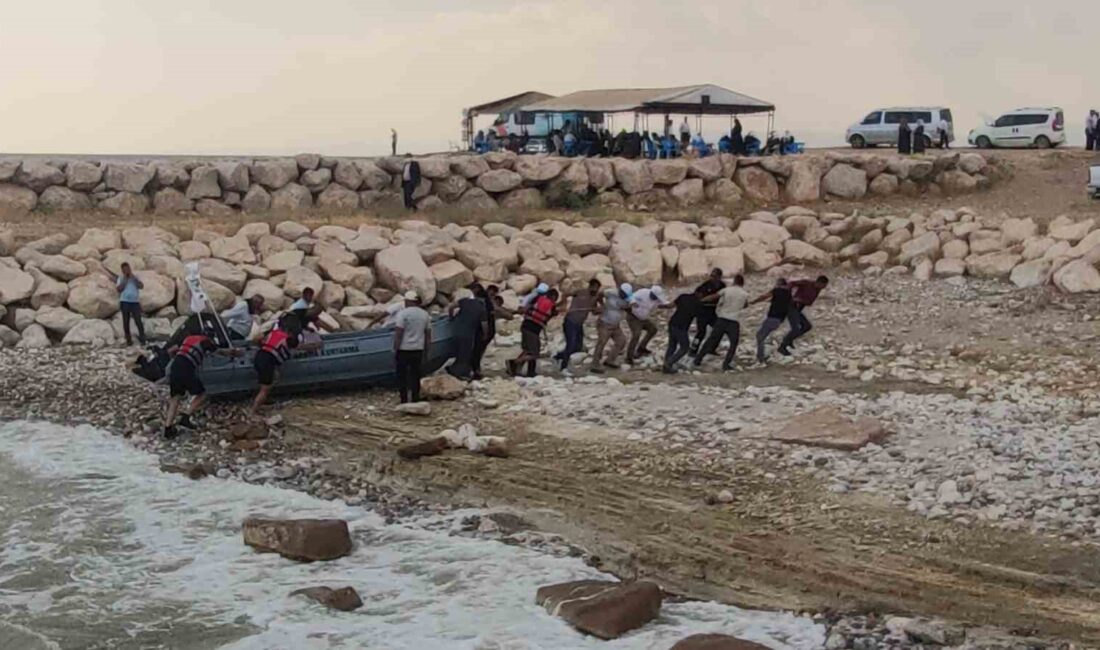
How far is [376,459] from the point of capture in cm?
1392

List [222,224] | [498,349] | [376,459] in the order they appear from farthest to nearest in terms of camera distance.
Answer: [222,224] → [498,349] → [376,459]

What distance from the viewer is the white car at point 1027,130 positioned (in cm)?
3484

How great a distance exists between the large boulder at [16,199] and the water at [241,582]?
1520cm

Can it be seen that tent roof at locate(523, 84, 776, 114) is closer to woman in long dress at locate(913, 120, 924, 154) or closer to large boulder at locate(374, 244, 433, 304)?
woman in long dress at locate(913, 120, 924, 154)

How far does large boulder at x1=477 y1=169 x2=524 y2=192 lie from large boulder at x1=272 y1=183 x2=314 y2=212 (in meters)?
4.13

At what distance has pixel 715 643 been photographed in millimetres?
8945

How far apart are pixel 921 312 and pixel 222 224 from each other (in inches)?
558

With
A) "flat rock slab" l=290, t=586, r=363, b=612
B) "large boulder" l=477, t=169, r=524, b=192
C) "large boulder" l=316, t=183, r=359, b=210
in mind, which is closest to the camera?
"flat rock slab" l=290, t=586, r=363, b=612

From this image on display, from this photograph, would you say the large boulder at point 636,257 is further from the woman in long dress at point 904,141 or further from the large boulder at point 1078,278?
the woman in long dress at point 904,141

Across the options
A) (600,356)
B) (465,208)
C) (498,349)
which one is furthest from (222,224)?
(600,356)

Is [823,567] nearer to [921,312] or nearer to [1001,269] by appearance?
Answer: [921,312]

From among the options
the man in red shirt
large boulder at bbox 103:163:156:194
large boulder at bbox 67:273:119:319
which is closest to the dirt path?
the man in red shirt

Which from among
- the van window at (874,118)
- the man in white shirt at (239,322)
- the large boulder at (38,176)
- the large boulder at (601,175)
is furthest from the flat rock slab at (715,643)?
the van window at (874,118)

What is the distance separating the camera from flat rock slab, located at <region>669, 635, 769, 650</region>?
8.87 m
